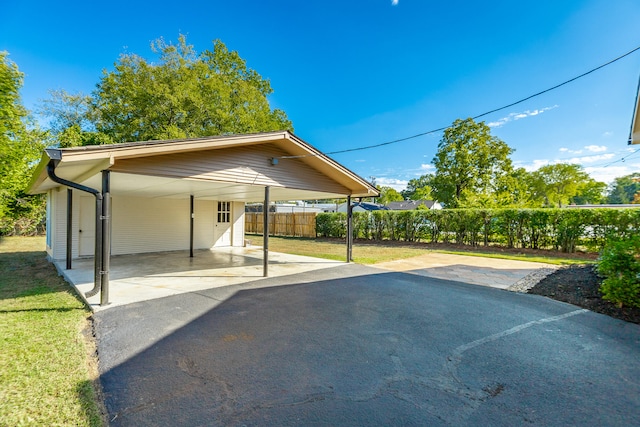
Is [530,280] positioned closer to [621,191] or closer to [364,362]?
[364,362]

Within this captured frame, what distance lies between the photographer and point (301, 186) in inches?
322

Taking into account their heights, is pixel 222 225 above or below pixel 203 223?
below

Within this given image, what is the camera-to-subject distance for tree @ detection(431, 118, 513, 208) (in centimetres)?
2222

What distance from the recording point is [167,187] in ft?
25.7

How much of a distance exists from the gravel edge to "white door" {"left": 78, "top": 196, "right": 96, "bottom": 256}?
12.4m

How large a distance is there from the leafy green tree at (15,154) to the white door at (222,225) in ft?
22.7

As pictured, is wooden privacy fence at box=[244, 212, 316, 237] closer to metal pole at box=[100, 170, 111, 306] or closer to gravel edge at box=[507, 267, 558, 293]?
gravel edge at box=[507, 267, 558, 293]

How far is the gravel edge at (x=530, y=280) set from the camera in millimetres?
6350

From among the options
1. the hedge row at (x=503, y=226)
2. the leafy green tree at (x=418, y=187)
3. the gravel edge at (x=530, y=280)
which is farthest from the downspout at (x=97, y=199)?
the leafy green tree at (x=418, y=187)

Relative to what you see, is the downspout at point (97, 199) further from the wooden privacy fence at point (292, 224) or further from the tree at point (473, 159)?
the tree at point (473, 159)

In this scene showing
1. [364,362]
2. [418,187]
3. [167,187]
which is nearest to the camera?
[364,362]

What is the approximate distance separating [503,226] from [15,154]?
A: 61.2ft

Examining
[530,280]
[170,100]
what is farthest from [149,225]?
[530,280]

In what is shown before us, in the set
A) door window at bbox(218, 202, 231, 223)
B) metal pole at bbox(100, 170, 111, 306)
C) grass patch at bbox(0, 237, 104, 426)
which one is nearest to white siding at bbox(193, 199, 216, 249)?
door window at bbox(218, 202, 231, 223)
